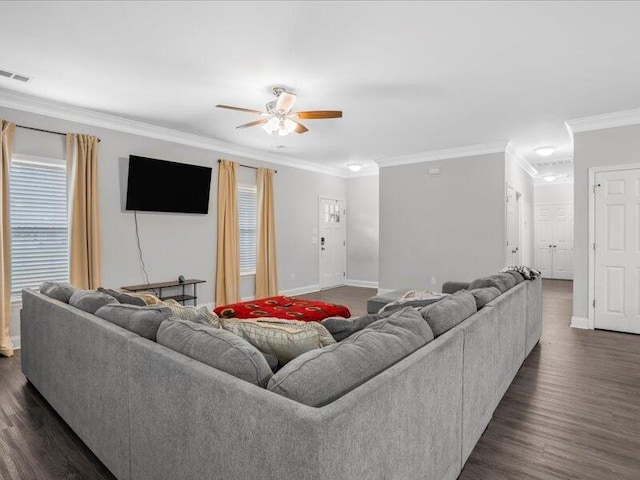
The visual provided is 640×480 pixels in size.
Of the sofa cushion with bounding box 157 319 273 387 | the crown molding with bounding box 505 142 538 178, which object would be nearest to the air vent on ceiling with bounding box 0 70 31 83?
the sofa cushion with bounding box 157 319 273 387

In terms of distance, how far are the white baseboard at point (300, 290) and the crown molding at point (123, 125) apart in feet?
8.23

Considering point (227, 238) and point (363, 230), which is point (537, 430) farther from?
point (363, 230)

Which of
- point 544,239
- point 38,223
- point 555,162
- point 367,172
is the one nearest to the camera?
point 38,223

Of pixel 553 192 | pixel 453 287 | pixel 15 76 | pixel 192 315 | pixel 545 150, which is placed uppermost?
pixel 15 76

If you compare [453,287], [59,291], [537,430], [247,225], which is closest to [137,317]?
[59,291]

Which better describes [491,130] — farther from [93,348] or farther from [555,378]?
[93,348]

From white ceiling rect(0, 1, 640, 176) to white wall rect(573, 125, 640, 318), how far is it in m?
0.41

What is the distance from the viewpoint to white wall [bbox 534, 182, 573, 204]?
9.46m

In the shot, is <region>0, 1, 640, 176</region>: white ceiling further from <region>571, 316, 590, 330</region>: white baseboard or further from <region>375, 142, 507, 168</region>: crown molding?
<region>571, 316, 590, 330</region>: white baseboard

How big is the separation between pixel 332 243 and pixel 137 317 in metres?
6.72

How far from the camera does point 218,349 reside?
4.53 ft

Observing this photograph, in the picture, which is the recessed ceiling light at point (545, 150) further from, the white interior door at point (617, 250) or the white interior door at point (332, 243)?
the white interior door at point (332, 243)

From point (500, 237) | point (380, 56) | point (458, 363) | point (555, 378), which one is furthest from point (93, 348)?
point (500, 237)

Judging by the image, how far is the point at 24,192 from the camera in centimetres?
412
